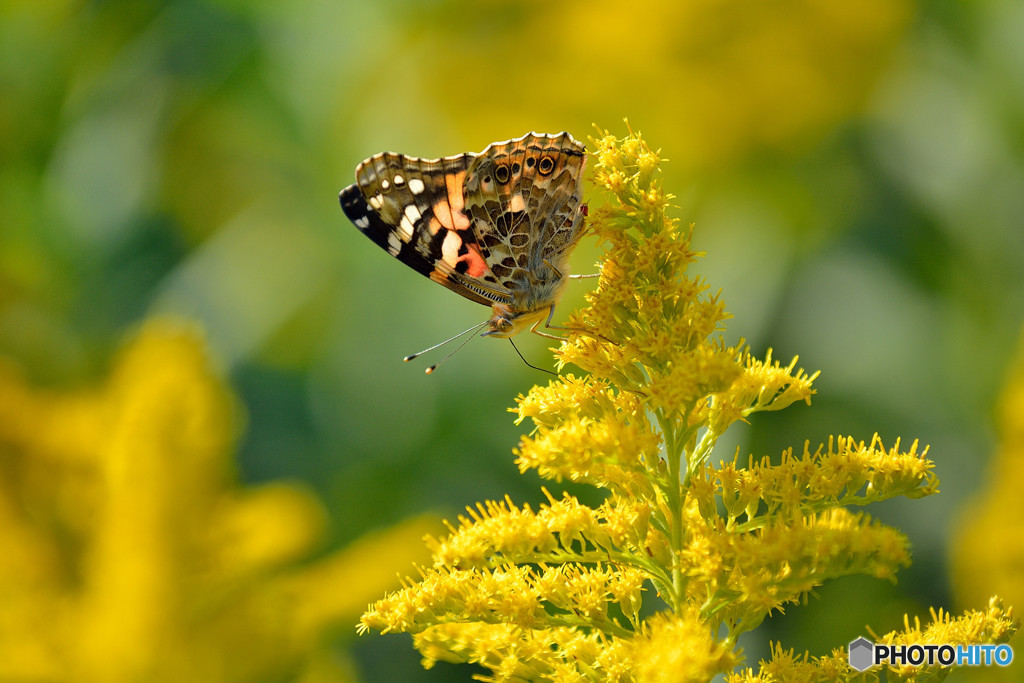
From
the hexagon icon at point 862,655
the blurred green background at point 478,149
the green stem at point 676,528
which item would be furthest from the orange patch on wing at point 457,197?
the blurred green background at point 478,149

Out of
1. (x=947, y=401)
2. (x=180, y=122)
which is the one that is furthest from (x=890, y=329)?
(x=180, y=122)

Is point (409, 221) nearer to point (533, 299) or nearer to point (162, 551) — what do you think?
point (533, 299)

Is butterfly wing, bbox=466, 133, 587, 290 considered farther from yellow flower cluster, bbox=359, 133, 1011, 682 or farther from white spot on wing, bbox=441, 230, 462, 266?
yellow flower cluster, bbox=359, 133, 1011, 682

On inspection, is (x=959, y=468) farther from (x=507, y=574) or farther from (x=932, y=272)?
(x=507, y=574)

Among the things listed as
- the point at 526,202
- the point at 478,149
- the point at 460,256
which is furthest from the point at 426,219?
the point at 478,149

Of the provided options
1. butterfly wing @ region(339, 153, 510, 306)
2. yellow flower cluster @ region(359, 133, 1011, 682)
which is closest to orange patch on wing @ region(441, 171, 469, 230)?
butterfly wing @ region(339, 153, 510, 306)

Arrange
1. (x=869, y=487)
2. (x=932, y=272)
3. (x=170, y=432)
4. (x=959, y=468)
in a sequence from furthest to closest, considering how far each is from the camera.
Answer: (x=932, y=272) < (x=959, y=468) < (x=170, y=432) < (x=869, y=487)

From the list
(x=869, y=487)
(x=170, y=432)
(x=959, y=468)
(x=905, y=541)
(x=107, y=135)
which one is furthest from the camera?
(x=107, y=135)
